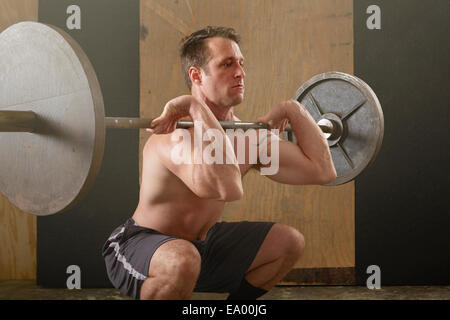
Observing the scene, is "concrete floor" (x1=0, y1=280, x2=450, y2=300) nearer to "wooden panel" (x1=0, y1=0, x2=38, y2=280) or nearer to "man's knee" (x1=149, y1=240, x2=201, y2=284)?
"wooden panel" (x1=0, y1=0, x2=38, y2=280)

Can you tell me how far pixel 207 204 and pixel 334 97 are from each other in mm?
773

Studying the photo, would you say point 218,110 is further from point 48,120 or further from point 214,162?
point 48,120

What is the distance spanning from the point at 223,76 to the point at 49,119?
68 centimetres

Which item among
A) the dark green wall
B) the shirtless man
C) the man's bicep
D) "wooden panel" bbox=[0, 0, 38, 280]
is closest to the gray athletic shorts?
the shirtless man

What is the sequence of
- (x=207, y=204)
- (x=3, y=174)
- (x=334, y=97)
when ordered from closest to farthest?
(x=3, y=174)
(x=207, y=204)
(x=334, y=97)

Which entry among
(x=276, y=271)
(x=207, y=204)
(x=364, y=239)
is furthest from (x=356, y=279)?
(x=207, y=204)

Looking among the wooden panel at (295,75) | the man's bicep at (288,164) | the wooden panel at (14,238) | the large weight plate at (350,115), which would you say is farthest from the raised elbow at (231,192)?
the wooden panel at (14,238)

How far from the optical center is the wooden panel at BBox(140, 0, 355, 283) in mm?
2611

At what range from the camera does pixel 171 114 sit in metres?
1.49

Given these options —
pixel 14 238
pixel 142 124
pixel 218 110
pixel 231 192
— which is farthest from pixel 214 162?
pixel 14 238

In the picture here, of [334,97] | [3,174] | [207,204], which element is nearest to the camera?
[3,174]

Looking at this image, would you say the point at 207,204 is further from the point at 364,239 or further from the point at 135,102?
the point at 364,239

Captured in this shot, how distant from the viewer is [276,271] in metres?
1.79

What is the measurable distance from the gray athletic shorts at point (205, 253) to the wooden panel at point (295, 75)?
0.77 metres
